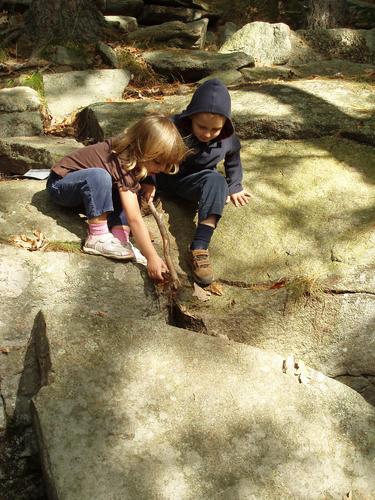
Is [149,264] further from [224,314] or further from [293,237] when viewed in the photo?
[293,237]

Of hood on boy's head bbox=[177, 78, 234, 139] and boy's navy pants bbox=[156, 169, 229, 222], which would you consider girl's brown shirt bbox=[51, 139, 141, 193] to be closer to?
boy's navy pants bbox=[156, 169, 229, 222]

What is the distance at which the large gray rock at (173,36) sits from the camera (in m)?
7.39

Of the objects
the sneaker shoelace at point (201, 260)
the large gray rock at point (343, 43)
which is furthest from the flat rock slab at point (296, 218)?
the large gray rock at point (343, 43)

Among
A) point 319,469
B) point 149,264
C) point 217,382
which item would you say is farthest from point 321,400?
point 149,264

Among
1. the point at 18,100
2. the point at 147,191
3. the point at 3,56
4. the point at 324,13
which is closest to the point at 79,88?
the point at 18,100

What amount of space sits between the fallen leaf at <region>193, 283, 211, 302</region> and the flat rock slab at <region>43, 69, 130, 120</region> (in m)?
2.92

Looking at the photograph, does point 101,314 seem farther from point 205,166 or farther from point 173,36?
point 173,36

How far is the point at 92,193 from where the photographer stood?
3.45 metres

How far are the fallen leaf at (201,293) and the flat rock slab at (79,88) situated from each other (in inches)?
115

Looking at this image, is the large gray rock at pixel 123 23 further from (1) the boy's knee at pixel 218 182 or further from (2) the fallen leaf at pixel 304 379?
(2) the fallen leaf at pixel 304 379

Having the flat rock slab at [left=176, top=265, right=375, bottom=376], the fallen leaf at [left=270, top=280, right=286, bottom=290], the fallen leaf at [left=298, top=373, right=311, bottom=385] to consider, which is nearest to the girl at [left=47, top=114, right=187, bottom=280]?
the flat rock slab at [left=176, top=265, right=375, bottom=376]

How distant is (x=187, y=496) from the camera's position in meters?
2.33

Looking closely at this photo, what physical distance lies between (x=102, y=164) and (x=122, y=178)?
Answer: 19cm

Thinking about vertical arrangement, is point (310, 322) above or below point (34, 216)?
below
